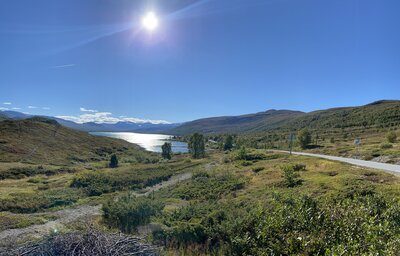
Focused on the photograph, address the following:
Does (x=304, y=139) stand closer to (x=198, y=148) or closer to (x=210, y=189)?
(x=198, y=148)

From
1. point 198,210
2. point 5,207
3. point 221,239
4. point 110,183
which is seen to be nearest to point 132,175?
point 110,183

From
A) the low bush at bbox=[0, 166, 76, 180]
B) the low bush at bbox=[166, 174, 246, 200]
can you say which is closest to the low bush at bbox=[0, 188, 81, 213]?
the low bush at bbox=[166, 174, 246, 200]

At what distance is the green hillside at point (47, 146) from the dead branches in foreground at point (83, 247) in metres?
75.1

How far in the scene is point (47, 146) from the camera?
299ft

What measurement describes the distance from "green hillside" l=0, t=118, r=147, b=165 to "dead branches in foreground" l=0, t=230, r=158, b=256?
75.1 meters

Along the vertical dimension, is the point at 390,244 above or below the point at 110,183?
above

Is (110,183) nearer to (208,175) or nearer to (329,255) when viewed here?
(208,175)

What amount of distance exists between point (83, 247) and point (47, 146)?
9787cm

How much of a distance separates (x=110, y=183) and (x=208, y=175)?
14849 millimetres

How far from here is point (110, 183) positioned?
4088 centimetres

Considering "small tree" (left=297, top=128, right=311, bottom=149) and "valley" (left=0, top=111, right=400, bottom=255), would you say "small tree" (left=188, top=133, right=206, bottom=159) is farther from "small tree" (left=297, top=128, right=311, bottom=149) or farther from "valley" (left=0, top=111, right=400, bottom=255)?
"valley" (left=0, top=111, right=400, bottom=255)

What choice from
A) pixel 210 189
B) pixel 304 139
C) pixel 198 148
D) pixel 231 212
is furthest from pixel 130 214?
pixel 198 148

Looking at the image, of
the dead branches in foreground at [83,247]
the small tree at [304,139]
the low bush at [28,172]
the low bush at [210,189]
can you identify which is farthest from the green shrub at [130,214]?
the small tree at [304,139]

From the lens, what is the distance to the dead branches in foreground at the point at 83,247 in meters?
6.08
